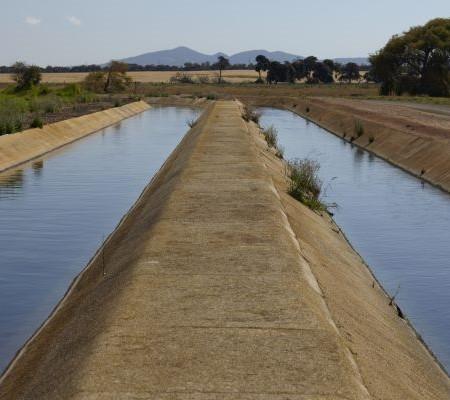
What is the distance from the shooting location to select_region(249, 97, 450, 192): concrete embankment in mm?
31969

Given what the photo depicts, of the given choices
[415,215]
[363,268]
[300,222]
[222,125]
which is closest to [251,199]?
[300,222]

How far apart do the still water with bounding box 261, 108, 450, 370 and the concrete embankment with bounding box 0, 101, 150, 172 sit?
1160 centimetres

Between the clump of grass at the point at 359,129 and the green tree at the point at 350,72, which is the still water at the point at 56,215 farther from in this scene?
the green tree at the point at 350,72

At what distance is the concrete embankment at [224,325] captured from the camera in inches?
288

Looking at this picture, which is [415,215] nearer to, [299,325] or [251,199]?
[251,199]

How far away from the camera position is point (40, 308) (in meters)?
13.1

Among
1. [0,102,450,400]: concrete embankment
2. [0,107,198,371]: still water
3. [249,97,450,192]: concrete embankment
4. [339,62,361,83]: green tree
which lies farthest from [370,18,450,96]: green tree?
[339,62,361,83]: green tree

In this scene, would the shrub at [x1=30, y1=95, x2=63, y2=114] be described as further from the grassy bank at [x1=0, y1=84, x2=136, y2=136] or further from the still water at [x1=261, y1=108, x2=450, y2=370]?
the still water at [x1=261, y1=108, x2=450, y2=370]

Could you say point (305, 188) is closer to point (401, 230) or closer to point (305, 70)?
point (401, 230)

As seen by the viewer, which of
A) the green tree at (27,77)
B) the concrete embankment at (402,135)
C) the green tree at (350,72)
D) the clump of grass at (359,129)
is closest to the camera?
the concrete embankment at (402,135)

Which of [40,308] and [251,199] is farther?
[251,199]

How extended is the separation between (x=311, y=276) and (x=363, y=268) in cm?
433

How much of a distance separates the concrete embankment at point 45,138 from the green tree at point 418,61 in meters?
43.0

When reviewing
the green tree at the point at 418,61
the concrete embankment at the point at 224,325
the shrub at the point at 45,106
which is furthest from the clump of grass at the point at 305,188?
the green tree at the point at 418,61
